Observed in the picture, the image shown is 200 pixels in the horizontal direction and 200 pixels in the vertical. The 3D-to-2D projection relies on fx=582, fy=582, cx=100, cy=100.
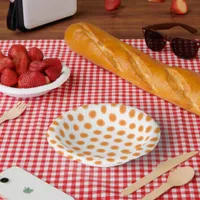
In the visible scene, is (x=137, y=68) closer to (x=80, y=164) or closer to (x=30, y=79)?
(x=30, y=79)

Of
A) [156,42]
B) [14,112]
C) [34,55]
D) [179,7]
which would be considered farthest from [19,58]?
[179,7]

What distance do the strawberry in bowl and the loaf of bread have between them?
135 millimetres

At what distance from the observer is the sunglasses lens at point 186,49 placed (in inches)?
63.1

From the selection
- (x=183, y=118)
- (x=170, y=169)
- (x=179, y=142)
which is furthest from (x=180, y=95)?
(x=170, y=169)

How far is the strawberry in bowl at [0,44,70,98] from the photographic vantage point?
1375 mm

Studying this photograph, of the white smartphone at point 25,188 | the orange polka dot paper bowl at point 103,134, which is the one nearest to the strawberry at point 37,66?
the orange polka dot paper bowl at point 103,134

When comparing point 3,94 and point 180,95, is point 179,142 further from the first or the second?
point 3,94

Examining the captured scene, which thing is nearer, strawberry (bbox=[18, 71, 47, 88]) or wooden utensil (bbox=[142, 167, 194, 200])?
wooden utensil (bbox=[142, 167, 194, 200])

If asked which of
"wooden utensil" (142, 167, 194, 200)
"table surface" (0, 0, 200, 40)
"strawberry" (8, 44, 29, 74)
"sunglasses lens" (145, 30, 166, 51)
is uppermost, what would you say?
"strawberry" (8, 44, 29, 74)

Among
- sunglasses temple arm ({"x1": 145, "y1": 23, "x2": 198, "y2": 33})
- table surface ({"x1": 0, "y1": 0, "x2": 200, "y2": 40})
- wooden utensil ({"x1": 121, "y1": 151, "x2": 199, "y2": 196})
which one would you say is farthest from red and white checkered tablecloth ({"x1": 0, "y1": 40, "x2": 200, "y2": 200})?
table surface ({"x1": 0, "y1": 0, "x2": 200, "y2": 40})

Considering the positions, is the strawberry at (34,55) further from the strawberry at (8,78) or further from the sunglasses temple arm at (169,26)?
the sunglasses temple arm at (169,26)

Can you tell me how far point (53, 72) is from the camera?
4.65ft

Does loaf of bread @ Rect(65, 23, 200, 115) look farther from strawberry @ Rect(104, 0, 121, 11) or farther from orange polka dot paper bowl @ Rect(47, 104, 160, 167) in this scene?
strawberry @ Rect(104, 0, 121, 11)

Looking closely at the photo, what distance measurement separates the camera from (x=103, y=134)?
4.14 feet
